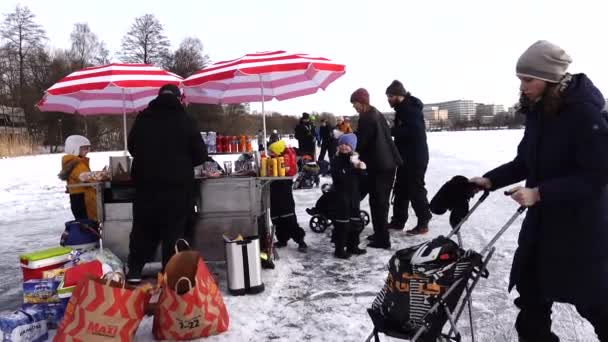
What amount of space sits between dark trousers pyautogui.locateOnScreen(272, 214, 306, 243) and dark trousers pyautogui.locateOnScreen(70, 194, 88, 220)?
91.2 inches

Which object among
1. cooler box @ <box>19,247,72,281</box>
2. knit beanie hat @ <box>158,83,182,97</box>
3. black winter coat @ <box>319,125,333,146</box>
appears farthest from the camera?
black winter coat @ <box>319,125,333,146</box>

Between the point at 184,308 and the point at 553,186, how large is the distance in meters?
2.41

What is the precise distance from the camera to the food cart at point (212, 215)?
487 centimetres

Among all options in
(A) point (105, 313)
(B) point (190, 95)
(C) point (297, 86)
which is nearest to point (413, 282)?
(A) point (105, 313)

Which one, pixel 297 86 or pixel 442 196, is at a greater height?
pixel 297 86

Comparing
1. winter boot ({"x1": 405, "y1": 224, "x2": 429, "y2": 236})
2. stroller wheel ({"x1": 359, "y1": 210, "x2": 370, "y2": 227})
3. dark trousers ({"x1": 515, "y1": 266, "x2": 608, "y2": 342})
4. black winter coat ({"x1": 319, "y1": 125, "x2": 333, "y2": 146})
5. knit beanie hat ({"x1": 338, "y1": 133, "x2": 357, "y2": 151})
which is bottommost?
winter boot ({"x1": 405, "y1": 224, "x2": 429, "y2": 236})

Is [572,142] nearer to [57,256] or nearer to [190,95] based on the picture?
[57,256]

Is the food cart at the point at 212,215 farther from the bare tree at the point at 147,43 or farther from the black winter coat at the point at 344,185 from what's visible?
the bare tree at the point at 147,43

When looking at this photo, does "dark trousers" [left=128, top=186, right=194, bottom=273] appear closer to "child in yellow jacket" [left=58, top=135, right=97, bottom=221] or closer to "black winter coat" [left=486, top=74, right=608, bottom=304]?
"child in yellow jacket" [left=58, top=135, right=97, bottom=221]

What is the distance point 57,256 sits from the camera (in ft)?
13.3

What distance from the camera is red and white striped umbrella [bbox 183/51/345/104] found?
16.4ft

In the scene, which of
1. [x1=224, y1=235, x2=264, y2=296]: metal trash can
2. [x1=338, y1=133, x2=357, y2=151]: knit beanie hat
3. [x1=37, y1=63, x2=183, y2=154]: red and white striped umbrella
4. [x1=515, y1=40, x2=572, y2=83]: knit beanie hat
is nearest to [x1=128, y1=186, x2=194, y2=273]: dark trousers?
[x1=224, y1=235, x2=264, y2=296]: metal trash can

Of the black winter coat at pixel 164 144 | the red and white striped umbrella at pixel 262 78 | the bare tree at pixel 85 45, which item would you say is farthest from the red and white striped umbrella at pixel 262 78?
the bare tree at pixel 85 45

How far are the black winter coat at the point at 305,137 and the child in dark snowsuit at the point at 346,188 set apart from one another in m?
7.93
